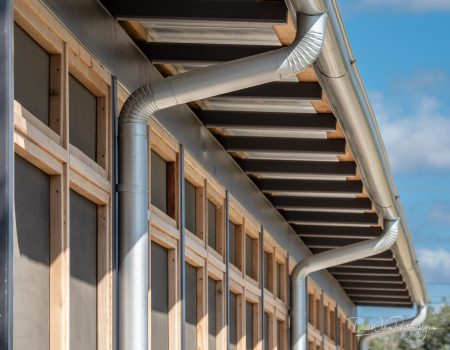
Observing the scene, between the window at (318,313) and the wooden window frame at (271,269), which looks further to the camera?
the window at (318,313)

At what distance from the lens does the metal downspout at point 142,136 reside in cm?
1154

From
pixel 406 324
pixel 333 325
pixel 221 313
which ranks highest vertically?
pixel 406 324

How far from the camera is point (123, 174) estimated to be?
11789 millimetres

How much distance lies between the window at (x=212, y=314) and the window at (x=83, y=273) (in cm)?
503

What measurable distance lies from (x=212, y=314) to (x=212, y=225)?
1.00 metres

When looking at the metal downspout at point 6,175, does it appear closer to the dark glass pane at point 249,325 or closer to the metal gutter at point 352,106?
the metal gutter at point 352,106

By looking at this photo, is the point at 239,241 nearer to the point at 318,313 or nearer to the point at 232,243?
the point at 232,243

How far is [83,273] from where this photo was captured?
11086mm

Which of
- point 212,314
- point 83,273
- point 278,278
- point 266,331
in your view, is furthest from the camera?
point 278,278

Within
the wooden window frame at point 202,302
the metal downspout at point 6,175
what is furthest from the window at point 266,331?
the metal downspout at point 6,175

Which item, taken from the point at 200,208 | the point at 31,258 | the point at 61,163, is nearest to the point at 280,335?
the point at 200,208

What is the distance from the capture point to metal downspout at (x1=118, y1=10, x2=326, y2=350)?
37.9ft

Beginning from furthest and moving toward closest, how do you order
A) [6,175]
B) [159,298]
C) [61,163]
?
[159,298], [61,163], [6,175]

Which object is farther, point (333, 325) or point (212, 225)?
point (333, 325)
